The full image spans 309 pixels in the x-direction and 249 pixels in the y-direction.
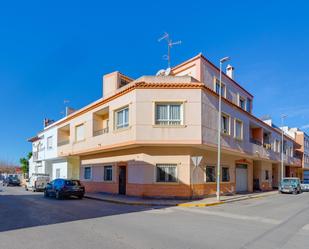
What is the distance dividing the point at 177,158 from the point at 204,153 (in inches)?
106

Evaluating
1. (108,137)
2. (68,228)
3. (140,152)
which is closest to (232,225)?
(68,228)

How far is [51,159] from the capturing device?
36812 mm

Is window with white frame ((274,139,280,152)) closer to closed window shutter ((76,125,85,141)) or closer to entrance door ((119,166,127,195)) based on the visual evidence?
entrance door ((119,166,127,195))

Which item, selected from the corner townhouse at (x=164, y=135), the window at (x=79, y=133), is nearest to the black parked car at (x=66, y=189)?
the corner townhouse at (x=164, y=135)

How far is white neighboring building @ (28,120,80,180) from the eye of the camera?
33.5 meters

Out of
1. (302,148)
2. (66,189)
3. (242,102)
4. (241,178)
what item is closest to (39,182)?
(66,189)

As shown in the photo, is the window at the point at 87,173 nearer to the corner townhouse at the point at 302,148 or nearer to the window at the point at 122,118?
the window at the point at 122,118

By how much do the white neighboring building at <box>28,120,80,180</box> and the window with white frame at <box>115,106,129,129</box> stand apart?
1254 centimetres

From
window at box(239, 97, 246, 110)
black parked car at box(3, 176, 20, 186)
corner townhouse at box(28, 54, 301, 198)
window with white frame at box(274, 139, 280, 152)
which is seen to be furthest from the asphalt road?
black parked car at box(3, 176, 20, 186)

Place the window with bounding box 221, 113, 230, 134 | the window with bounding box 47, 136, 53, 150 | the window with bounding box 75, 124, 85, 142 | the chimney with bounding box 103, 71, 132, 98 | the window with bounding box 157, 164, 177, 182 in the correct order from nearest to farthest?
the window with bounding box 157, 164, 177, 182
the window with bounding box 221, 113, 230, 134
the chimney with bounding box 103, 71, 132, 98
the window with bounding box 75, 124, 85, 142
the window with bounding box 47, 136, 53, 150

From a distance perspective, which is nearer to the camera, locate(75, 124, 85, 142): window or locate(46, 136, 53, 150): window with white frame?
locate(75, 124, 85, 142): window

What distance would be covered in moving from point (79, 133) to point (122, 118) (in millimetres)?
8659

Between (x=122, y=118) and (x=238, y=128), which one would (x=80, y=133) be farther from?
(x=238, y=128)

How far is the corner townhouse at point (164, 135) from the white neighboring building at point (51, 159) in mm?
5651
